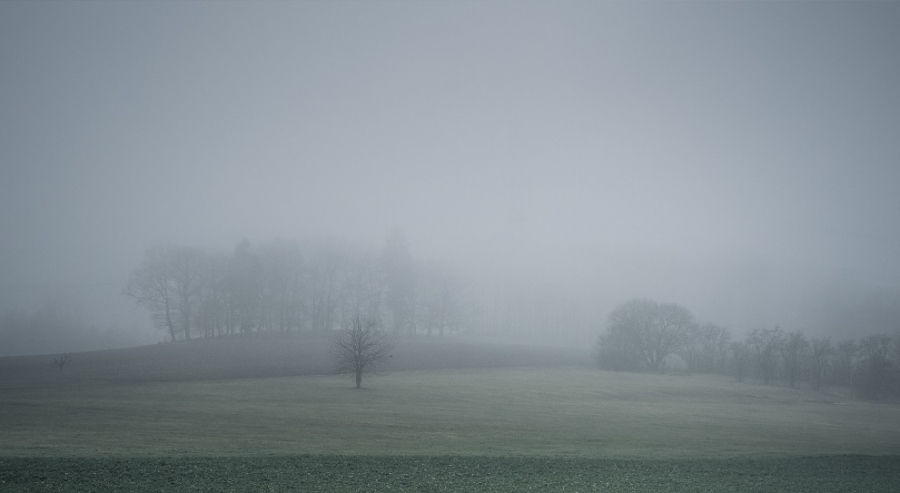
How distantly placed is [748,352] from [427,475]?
77358 millimetres

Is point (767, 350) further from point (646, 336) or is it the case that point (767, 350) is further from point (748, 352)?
point (646, 336)

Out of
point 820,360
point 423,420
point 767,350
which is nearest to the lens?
point 423,420

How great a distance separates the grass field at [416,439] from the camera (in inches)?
677

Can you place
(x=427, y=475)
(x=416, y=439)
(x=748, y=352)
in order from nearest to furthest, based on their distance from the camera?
(x=427, y=475) → (x=416, y=439) → (x=748, y=352)

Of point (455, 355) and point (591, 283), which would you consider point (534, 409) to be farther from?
point (591, 283)

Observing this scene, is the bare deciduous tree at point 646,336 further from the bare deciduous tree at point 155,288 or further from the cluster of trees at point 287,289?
the bare deciduous tree at point 155,288

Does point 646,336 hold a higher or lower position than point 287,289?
lower

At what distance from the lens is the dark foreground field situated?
51.8 ft

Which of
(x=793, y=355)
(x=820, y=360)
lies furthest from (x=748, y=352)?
(x=820, y=360)

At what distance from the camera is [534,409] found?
129 feet

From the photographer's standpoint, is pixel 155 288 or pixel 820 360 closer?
pixel 820 360

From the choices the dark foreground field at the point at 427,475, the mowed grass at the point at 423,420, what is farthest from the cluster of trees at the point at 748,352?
the dark foreground field at the point at 427,475

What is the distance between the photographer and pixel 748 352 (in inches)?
3068

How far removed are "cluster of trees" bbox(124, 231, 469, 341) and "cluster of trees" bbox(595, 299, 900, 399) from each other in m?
33.3
